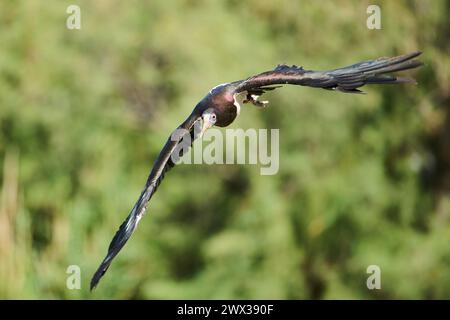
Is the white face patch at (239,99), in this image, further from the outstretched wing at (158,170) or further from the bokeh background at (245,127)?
the bokeh background at (245,127)

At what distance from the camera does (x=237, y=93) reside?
13.5 feet

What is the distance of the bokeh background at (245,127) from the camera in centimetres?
1206

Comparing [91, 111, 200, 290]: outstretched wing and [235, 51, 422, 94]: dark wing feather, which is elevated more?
[235, 51, 422, 94]: dark wing feather

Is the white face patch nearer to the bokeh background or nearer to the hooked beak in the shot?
the hooked beak

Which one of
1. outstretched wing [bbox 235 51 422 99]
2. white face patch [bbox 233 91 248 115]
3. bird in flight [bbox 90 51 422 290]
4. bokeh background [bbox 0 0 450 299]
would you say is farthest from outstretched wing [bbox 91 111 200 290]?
bokeh background [bbox 0 0 450 299]

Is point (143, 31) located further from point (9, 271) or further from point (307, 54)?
point (9, 271)

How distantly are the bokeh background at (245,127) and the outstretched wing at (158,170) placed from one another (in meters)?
6.90

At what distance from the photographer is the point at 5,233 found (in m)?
9.50

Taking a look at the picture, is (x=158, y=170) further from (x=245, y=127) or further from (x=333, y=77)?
(x=245, y=127)

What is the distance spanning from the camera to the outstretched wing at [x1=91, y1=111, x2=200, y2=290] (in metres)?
4.12

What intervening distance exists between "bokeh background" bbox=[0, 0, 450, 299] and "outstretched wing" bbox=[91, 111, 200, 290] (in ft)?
22.6

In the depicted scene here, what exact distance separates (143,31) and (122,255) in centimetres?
395

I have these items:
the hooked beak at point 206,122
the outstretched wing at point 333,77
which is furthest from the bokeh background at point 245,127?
the outstretched wing at point 333,77

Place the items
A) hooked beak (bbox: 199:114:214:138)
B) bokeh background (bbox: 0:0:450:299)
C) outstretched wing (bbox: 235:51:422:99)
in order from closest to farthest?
1. outstretched wing (bbox: 235:51:422:99)
2. hooked beak (bbox: 199:114:214:138)
3. bokeh background (bbox: 0:0:450:299)
